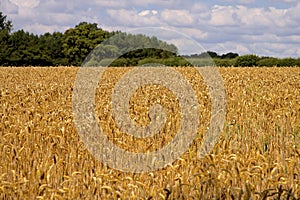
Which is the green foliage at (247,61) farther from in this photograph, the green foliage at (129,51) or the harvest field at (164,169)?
the harvest field at (164,169)

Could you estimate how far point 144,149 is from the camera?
5887 millimetres

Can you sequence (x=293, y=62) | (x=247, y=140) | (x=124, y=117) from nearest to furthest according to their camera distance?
(x=247, y=140) < (x=124, y=117) < (x=293, y=62)

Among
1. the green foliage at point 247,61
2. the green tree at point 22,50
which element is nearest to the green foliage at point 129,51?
the green tree at point 22,50

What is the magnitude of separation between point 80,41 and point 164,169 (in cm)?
6180

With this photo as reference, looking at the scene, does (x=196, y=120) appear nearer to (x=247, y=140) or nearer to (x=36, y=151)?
(x=247, y=140)

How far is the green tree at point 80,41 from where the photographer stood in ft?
213

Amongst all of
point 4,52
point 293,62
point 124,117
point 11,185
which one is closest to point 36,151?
point 11,185

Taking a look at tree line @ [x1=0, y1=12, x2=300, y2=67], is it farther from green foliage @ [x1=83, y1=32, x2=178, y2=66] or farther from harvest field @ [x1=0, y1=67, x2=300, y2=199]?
harvest field @ [x1=0, y1=67, x2=300, y2=199]

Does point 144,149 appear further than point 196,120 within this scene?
No

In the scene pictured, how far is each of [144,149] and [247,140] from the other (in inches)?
62.3

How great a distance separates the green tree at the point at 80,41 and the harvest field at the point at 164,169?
55.4 m

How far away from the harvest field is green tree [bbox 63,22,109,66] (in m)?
55.4

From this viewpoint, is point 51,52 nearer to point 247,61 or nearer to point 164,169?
point 247,61

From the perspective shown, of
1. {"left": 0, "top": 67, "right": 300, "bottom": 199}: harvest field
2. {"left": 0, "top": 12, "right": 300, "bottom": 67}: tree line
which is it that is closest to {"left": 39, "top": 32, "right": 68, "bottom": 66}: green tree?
{"left": 0, "top": 12, "right": 300, "bottom": 67}: tree line
